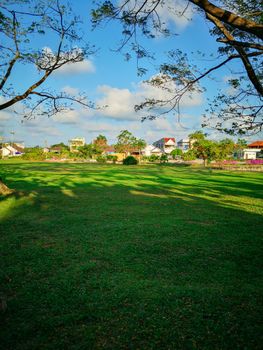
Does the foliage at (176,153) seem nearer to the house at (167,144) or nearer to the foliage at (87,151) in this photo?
the foliage at (87,151)

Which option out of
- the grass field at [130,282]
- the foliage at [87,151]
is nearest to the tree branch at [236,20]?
the grass field at [130,282]

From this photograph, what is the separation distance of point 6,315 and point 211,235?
5221mm

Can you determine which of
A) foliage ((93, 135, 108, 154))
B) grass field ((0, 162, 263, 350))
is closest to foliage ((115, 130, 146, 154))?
foliage ((93, 135, 108, 154))

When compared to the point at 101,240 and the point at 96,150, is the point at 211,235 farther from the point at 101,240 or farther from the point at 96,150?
the point at 96,150

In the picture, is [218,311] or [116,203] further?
[116,203]

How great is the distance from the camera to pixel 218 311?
358cm

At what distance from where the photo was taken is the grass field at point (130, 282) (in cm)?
309

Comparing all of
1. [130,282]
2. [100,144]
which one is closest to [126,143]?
[100,144]

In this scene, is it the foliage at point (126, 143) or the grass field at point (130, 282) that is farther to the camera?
the foliage at point (126, 143)

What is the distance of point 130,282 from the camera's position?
4395 millimetres

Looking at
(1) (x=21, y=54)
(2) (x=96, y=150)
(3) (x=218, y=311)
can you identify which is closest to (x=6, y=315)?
(3) (x=218, y=311)

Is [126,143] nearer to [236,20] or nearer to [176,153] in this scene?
[176,153]

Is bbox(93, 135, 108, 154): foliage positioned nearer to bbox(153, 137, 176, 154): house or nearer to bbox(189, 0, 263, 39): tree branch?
bbox(153, 137, 176, 154): house

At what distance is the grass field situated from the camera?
3.09 meters
